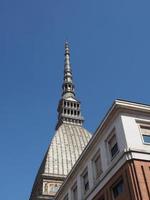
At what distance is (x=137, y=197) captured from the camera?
24.0 metres

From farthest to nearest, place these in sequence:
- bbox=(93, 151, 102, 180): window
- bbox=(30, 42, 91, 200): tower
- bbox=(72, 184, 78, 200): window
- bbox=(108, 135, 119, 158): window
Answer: bbox=(30, 42, 91, 200): tower → bbox=(72, 184, 78, 200): window → bbox=(93, 151, 102, 180): window → bbox=(108, 135, 119, 158): window

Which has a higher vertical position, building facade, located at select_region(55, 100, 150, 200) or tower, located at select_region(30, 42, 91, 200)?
tower, located at select_region(30, 42, 91, 200)

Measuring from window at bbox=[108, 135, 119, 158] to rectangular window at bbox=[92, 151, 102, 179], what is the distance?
2.22 m

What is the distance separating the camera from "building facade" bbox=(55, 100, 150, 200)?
25.4m

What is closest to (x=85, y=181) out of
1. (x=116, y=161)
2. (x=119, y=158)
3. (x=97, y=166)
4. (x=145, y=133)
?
(x=97, y=166)

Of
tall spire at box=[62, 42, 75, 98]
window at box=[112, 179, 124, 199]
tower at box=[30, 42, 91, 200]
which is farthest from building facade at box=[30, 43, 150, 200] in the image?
tall spire at box=[62, 42, 75, 98]

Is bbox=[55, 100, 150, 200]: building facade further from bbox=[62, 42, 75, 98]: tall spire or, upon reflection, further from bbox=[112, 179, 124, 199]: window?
bbox=[62, 42, 75, 98]: tall spire

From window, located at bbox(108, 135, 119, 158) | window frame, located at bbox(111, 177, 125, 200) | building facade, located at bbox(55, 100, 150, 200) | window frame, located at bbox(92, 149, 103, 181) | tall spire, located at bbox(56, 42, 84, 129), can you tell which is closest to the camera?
building facade, located at bbox(55, 100, 150, 200)

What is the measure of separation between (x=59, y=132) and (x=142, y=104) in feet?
227

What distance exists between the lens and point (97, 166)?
31766mm

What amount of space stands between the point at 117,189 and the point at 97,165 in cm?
490

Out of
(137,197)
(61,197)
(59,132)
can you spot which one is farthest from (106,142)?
(59,132)

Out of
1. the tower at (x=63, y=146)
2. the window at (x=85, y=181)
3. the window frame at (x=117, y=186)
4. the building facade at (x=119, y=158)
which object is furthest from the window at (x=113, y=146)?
the tower at (x=63, y=146)

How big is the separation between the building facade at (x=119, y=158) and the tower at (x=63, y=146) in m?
43.2
